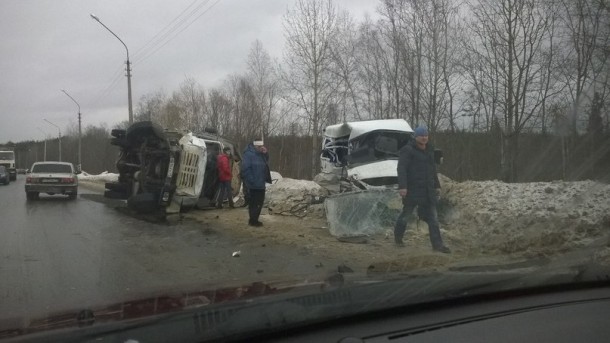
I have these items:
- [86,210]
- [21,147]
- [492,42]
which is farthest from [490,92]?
[21,147]

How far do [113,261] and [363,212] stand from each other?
15.5ft

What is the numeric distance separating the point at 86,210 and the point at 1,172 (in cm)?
2613

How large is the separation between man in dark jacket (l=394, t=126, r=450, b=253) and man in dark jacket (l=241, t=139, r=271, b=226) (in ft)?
12.6

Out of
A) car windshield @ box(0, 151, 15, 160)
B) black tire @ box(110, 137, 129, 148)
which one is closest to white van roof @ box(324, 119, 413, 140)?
black tire @ box(110, 137, 129, 148)

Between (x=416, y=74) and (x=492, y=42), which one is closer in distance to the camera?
(x=492, y=42)

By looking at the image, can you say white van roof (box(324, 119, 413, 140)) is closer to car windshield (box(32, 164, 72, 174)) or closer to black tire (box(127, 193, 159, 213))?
black tire (box(127, 193, 159, 213))

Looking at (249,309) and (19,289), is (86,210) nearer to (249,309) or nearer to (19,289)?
(19,289)

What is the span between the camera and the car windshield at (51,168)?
22.1 m

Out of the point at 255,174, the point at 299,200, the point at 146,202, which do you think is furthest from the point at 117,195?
the point at 255,174

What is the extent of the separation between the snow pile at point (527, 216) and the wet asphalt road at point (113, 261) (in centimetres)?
337

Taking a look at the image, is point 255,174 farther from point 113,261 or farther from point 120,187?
point 120,187

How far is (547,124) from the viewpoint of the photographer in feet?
60.2

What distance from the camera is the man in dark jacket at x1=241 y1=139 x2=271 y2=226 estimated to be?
11.5 meters

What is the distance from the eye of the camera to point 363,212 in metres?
10.5
